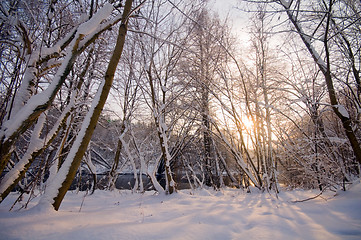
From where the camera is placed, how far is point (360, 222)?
A: 2.07 meters

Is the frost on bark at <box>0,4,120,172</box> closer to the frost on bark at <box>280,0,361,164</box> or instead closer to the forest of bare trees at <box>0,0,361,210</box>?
the forest of bare trees at <box>0,0,361,210</box>

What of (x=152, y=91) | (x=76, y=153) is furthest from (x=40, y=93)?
(x=152, y=91)

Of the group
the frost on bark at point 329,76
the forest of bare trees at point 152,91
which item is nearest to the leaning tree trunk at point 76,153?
the forest of bare trees at point 152,91

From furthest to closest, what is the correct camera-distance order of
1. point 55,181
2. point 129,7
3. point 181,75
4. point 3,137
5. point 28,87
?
1. point 181,75
2. point 129,7
3. point 28,87
4. point 55,181
5. point 3,137

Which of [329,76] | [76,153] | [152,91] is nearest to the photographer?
[76,153]

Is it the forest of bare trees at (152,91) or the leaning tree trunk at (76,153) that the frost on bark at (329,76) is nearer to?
the forest of bare trees at (152,91)

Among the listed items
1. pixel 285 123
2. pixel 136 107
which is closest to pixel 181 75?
pixel 136 107

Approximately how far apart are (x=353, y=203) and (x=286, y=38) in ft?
10.9

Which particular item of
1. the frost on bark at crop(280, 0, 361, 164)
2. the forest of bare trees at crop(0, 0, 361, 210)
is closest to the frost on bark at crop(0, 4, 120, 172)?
the forest of bare trees at crop(0, 0, 361, 210)

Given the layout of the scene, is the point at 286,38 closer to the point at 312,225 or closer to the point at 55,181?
the point at 312,225

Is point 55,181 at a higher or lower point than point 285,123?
lower

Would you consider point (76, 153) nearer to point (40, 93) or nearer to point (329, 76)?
point (40, 93)

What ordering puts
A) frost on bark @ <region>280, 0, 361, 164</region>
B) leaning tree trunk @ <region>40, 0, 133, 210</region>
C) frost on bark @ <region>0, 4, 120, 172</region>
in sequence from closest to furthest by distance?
1. frost on bark @ <region>0, 4, 120, 172</region>
2. leaning tree trunk @ <region>40, 0, 133, 210</region>
3. frost on bark @ <region>280, 0, 361, 164</region>

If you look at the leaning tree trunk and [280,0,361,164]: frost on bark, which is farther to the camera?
[280,0,361,164]: frost on bark
